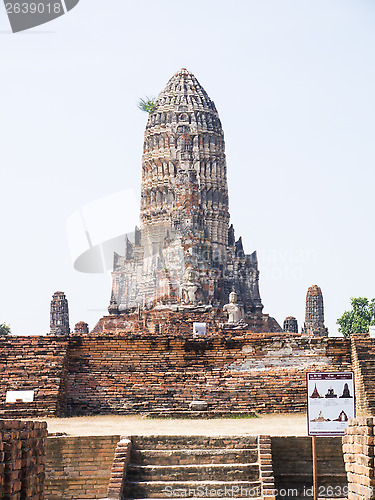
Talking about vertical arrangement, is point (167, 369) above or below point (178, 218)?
below

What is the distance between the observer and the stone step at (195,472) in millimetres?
13969

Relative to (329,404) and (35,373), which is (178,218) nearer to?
(35,373)

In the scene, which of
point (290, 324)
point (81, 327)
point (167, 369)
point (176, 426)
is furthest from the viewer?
point (290, 324)

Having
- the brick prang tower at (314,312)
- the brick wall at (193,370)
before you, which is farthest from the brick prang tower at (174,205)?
the brick wall at (193,370)

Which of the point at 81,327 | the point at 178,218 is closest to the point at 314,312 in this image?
the point at 178,218

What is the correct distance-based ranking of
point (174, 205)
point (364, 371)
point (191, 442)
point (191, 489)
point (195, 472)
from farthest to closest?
point (174, 205), point (364, 371), point (191, 442), point (195, 472), point (191, 489)

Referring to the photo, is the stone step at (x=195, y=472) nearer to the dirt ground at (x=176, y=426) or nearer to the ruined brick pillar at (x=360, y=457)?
the dirt ground at (x=176, y=426)

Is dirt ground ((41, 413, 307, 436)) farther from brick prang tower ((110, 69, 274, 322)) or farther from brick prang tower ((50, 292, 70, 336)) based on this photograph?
brick prang tower ((50, 292, 70, 336))

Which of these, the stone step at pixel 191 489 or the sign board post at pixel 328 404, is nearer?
the sign board post at pixel 328 404

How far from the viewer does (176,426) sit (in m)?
16.8

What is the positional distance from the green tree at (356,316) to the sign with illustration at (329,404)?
150ft

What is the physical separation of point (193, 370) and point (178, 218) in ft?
87.2

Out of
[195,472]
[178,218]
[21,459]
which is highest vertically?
[178,218]

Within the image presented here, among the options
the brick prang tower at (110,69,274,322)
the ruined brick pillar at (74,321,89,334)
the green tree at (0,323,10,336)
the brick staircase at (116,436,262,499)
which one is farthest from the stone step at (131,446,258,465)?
the green tree at (0,323,10,336)
